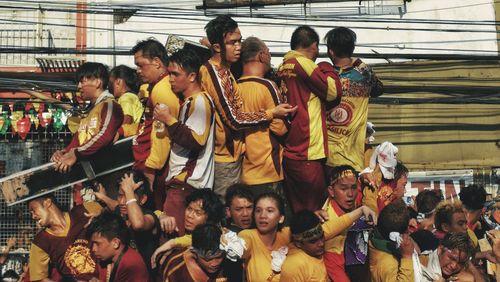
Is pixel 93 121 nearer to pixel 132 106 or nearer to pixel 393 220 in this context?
pixel 132 106

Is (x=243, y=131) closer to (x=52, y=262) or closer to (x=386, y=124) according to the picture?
(x=52, y=262)

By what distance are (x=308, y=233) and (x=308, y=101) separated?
157 centimetres

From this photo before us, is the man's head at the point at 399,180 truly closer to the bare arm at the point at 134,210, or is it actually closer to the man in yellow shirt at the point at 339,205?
the man in yellow shirt at the point at 339,205

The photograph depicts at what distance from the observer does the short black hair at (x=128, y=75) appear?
10.2 meters

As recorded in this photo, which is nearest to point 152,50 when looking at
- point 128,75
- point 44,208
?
point 128,75

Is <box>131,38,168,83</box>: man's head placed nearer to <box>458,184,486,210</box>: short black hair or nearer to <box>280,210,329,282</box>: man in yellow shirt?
<box>280,210,329,282</box>: man in yellow shirt

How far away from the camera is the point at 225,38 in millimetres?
8836

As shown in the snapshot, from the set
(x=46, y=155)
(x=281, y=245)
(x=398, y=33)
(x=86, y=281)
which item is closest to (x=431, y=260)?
(x=281, y=245)

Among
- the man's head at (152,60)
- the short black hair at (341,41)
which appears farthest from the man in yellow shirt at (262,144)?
the man's head at (152,60)

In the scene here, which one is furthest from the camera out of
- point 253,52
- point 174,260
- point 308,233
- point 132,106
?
point 132,106

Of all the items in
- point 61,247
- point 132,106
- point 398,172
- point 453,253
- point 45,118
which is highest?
point 45,118

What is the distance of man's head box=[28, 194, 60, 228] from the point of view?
896 centimetres

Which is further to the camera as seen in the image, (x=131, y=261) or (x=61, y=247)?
(x=61, y=247)

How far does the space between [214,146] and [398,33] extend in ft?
60.6
